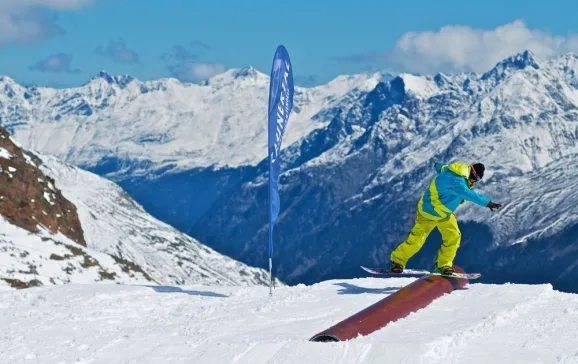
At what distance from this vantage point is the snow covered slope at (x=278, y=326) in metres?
14.4

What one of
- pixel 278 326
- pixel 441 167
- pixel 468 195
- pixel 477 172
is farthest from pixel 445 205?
pixel 278 326

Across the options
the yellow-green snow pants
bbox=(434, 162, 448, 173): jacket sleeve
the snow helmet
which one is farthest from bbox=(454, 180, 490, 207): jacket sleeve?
the yellow-green snow pants

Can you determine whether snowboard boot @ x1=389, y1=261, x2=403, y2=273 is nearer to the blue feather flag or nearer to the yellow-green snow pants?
the yellow-green snow pants

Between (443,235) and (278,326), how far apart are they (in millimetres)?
6996

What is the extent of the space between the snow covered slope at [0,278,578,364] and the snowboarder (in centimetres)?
110

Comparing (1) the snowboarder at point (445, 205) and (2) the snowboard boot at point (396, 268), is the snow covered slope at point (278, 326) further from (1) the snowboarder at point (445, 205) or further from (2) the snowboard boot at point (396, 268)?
(1) the snowboarder at point (445, 205)

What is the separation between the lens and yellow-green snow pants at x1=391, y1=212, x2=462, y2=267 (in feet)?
72.8

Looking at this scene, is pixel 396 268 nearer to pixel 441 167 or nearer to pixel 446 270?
pixel 446 270

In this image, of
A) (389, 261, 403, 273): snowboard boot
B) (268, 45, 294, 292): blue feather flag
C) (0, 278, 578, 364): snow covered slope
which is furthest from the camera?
(268, 45, 294, 292): blue feather flag

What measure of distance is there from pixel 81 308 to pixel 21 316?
4.66 feet

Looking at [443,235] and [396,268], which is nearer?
[443,235]

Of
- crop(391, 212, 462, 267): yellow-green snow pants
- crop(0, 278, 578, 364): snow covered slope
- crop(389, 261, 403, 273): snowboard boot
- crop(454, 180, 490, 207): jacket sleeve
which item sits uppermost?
crop(454, 180, 490, 207): jacket sleeve

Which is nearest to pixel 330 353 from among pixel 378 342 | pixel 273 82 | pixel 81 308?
pixel 378 342

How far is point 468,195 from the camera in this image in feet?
69.3
